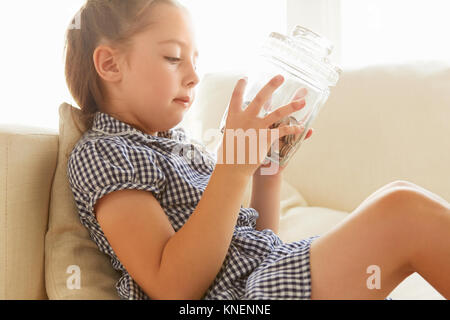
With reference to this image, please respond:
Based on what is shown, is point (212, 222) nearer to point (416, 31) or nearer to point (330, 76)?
point (330, 76)

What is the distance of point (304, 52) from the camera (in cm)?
76

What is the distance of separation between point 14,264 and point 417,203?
1.95 ft

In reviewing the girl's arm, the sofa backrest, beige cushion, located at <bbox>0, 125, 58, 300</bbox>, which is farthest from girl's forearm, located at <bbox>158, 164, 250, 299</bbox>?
the sofa backrest

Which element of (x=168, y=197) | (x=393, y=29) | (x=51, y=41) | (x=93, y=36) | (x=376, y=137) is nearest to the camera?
(x=168, y=197)

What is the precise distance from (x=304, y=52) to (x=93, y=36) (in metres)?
0.38

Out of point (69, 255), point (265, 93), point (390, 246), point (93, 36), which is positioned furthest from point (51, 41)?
point (390, 246)

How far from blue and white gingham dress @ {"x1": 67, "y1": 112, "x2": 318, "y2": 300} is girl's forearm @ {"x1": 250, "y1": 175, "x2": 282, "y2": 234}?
0.42 ft

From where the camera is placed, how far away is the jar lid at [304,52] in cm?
76

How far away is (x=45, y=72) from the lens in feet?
5.94

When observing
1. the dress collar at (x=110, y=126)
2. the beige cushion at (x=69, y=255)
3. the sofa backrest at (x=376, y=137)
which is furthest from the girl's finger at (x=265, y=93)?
the sofa backrest at (x=376, y=137)

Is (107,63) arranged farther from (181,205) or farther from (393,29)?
(393,29)

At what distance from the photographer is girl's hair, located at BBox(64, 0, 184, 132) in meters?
0.78

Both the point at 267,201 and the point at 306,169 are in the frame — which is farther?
the point at 306,169

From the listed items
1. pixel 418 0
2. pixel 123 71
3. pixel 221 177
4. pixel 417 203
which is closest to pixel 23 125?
pixel 123 71
